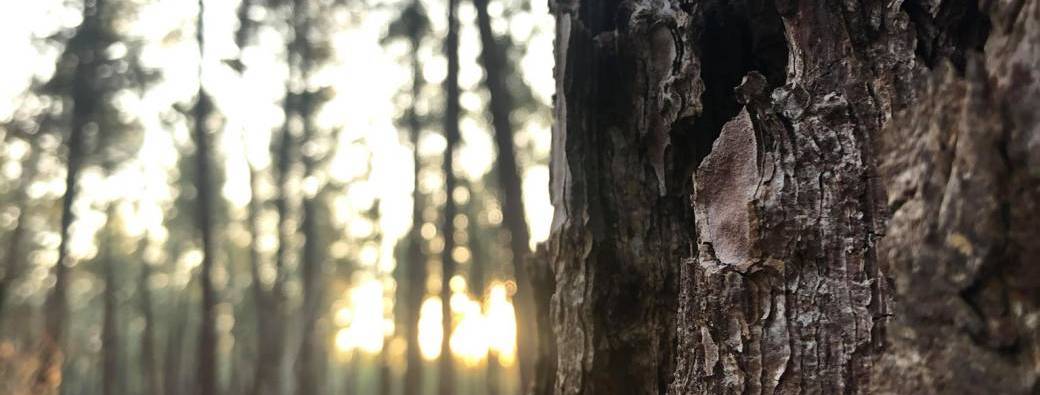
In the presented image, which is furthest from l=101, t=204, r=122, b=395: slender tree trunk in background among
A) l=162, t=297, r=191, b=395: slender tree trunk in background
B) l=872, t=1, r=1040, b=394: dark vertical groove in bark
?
l=872, t=1, r=1040, b=394: dark vertical groove in bark

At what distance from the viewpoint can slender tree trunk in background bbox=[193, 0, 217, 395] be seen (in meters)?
13.2

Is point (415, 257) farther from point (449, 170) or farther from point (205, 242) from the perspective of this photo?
point (205, 242)

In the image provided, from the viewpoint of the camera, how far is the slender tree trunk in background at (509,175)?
398 inches

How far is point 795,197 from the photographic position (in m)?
1.50

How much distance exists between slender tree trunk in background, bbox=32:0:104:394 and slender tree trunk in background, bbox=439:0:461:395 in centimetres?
657

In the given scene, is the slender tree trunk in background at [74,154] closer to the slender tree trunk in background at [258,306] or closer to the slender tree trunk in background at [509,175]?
the slender tree trunk in background at [258,306]

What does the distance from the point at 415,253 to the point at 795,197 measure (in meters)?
15.9

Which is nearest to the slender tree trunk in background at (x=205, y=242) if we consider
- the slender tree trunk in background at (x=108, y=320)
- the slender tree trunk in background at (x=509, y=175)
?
the slender tree trunk in background at (x=509, y=175)

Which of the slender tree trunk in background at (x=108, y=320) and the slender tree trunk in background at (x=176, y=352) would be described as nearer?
the slender tree trunk in background at (x=108, y=320)

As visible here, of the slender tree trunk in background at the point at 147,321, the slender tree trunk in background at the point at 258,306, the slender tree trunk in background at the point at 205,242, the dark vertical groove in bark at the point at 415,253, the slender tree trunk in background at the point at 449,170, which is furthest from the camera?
the slender tree trunk in background at the point at 147,321

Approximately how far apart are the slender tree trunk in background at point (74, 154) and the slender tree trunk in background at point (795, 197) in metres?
14.1

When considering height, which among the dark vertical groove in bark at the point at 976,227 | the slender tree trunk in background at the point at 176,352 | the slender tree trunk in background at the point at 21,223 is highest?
the slender tree trunk in background at the point at 21,223

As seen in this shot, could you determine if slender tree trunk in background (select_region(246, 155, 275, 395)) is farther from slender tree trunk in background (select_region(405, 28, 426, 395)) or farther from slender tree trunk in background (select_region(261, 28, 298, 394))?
slender tree trunk in background (select_region(405, 28, 426, 395))

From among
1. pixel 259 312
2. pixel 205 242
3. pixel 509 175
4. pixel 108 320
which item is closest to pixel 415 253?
pixel 205 242
